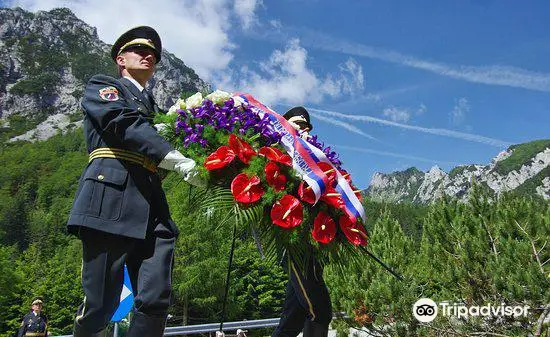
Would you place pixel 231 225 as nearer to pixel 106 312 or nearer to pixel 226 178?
pixel 226 178

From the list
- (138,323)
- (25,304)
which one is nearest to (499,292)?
(138,323)

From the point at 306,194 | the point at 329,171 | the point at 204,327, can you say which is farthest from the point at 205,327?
the point at 306,194

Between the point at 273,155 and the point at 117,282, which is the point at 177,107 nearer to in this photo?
the point at 273,155

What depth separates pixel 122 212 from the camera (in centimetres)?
264

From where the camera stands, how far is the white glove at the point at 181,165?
266cm

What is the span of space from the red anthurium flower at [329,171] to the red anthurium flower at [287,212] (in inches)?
16.2

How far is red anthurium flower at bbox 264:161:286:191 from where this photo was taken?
290 centimetres

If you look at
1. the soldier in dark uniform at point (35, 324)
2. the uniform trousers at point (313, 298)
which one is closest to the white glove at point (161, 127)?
the uniform trousers at point (313, 298)

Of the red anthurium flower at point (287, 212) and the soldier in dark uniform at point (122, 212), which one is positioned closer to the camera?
the soldier in dark uniform at point (122, 212)

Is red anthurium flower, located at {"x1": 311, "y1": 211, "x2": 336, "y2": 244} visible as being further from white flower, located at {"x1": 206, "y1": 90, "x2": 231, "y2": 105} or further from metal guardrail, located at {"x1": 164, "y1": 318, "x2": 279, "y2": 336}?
metal guardrail, located at {"x1": 164, "y1": 318, "x2": 279, "y2": 336}

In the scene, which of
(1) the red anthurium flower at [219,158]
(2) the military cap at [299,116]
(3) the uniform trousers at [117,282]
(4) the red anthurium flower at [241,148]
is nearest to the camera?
(3) the uniform trousers at [117,282]

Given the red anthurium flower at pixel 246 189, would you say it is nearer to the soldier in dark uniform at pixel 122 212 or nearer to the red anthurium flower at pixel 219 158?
the red anthurium flower at pixel 219 158

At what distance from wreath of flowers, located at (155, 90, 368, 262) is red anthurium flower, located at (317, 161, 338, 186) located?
0.27ft

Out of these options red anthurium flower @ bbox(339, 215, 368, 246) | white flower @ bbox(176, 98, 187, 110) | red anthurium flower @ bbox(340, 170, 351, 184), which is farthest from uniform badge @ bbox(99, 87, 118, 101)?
red anthurium flower @ bbox(340, 170, 351, 184)
